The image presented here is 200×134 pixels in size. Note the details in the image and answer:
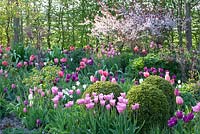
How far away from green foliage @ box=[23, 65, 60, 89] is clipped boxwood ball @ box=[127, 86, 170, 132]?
183cm

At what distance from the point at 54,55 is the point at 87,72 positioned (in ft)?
5.01

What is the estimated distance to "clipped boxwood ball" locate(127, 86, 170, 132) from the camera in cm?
358

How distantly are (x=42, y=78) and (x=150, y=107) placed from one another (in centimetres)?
217

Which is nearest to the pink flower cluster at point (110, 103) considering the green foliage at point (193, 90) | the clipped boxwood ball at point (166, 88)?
the clipped boxwood ball at point (166, 88)

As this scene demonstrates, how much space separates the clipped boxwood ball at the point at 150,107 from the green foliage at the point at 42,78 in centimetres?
183

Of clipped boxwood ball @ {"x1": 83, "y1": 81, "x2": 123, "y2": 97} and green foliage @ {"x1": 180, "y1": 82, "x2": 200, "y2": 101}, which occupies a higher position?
clipped boxwood ball @ {"x1": 83, "y1": 81, "x2": 123, "y2": 97}

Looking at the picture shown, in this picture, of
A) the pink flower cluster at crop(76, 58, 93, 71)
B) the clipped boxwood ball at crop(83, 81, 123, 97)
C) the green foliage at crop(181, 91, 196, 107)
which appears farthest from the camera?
the pink flower cluster at crop(76, 58, 93, 71)

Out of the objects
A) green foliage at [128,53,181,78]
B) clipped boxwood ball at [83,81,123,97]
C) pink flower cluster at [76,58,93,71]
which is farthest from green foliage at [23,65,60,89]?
green foliage at [128,53,181,78]

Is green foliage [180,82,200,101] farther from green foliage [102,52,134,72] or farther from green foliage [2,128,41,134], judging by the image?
green foliage [2,128,41,134]

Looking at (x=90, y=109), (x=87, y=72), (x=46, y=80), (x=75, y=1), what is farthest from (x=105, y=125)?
(x=75, y=1)

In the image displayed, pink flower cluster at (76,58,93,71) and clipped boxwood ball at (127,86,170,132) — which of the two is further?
pink flower cluster at (76,58,93,71)

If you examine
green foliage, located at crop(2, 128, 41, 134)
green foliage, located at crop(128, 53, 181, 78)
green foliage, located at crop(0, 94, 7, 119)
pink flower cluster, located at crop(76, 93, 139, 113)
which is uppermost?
pink flower cluster, located at crop(76, 93, 139, 113)

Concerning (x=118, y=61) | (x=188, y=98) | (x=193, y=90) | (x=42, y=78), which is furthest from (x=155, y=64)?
(x=42, y=78)

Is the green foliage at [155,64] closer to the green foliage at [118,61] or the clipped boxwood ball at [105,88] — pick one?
the green foliage at [118,61]
